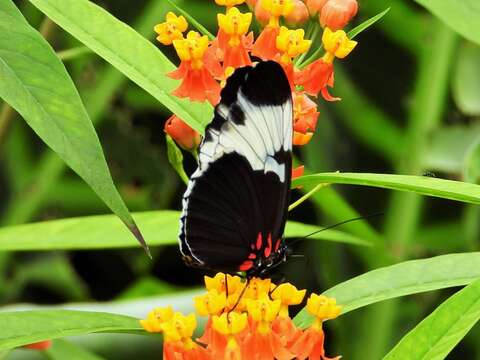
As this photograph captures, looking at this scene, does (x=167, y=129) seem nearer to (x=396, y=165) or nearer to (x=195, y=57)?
(x=195, y=57)

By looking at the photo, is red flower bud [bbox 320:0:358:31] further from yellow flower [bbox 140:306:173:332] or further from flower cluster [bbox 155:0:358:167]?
yellow flower [bbox 140:306:173:332]

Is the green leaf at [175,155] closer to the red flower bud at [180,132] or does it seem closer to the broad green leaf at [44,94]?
the red flower bud at [180,132]

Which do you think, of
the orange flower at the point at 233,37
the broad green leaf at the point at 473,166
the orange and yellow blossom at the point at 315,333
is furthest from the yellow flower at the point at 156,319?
the broad green leaf at the point at 473,166

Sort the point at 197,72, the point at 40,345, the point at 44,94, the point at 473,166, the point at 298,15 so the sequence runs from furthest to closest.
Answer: the point at 473,166
the point at 40,345
the point at 298,15
the point at 197,72
the point at 44,94

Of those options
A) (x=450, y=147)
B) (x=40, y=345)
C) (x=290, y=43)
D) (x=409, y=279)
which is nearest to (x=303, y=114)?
(x=290, y=43)

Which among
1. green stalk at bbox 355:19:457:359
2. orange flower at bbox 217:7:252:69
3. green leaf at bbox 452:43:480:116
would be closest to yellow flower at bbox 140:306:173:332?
orange flower at bbox 217:7:252:69

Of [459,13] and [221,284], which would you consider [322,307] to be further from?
[459,13]

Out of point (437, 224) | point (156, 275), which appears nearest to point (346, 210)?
point (437, 224)
